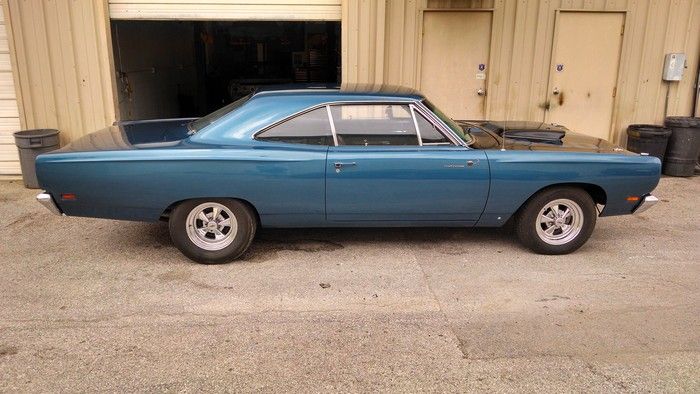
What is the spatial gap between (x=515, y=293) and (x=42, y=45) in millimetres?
6702

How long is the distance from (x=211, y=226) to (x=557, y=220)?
3.05 metres

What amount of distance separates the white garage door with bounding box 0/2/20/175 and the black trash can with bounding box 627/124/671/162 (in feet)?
28.8

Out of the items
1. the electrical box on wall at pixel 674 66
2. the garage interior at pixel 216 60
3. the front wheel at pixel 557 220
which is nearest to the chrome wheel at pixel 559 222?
the front wheel at pixel 557 220

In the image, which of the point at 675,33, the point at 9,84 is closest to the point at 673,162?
the point at 675,33

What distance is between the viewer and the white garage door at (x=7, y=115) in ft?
24.9

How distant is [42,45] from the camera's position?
7.43 metres

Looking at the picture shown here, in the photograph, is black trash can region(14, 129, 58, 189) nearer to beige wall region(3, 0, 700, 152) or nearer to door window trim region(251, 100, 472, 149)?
beige wall region(3, 0, 700, 152)

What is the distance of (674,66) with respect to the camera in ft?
27.7

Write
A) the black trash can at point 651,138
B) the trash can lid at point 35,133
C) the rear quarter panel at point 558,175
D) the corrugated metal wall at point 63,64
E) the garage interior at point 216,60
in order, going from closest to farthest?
the rear quarter panel at point 558,175 < the trash can lid at point 35,133 < the corrugated metal wall at point 63,64 < the black trash can at point 651,138 < the garage interior at point 216,60

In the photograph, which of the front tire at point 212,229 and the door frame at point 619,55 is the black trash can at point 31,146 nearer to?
the front tire at point 212,229

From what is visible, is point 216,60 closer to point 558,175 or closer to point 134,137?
point 134,137

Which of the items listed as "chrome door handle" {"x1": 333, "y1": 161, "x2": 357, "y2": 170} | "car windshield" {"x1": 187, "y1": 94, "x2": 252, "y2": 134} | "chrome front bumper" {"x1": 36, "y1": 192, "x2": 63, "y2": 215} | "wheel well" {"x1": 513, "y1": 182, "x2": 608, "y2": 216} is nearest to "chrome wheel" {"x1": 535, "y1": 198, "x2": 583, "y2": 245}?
"wheel well" {"x1": 513, "y1": 182, "x2": 608, "y2": 216}

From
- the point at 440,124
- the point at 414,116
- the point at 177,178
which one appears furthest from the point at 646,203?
the point at 177,178

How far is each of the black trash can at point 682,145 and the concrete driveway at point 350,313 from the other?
2889 mm
